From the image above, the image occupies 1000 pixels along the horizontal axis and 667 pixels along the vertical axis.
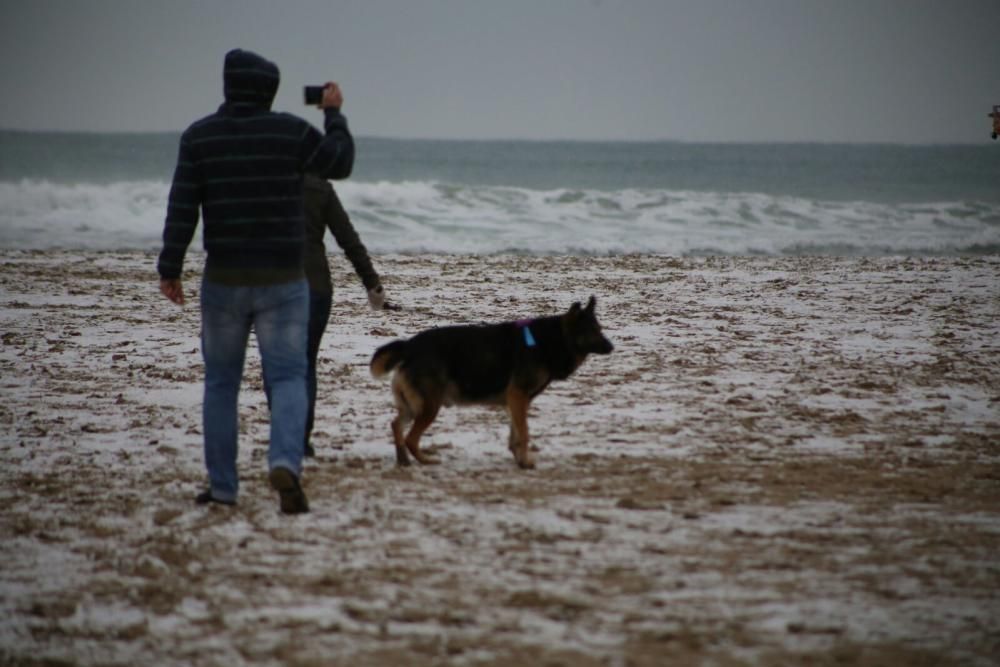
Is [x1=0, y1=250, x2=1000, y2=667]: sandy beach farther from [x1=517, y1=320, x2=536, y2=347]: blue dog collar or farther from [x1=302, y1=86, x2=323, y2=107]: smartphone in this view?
[x1=302, y1=86, x2=323, y2=107]: smartphone

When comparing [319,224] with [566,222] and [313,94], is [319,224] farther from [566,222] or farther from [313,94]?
[566,222]

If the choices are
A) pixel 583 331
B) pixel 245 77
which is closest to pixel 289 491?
pixel 245 77

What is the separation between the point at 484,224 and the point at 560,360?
18921mm

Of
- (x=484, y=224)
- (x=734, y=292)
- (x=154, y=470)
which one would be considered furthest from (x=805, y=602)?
(x=484, y=224)

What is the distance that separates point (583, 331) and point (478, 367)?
2.12 feet

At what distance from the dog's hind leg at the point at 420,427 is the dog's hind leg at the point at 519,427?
16.0 inches

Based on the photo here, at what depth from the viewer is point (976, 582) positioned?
13.2ft

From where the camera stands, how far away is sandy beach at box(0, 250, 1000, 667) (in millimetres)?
3566

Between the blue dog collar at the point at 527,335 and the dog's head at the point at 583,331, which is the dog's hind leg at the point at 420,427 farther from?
the dog's head at the point at 583,331

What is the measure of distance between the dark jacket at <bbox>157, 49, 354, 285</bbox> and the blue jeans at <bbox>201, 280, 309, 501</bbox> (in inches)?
3.9

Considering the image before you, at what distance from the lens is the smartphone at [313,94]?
503 centimetres

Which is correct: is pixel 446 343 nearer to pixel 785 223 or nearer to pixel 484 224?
pixel 484 224

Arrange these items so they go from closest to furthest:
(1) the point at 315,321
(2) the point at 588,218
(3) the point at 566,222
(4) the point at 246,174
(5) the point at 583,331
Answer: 1. (4) the point at 246,174
2. (1) the point at 315,321
3. (5) the point at 583,331
4. (3) the point at 566,222
5. (2) the point at 588,218

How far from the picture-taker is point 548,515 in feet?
16.0
